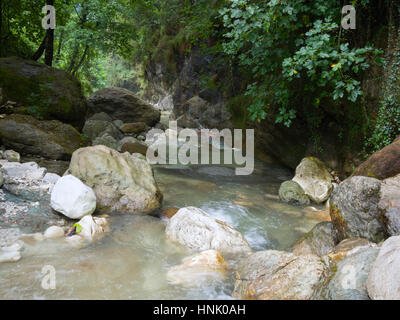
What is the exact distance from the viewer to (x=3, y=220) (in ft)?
10.9

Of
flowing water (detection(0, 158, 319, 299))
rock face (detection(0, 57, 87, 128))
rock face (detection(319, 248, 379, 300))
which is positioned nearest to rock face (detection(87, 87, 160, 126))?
rock face (detection(0, 57, 87, 128))

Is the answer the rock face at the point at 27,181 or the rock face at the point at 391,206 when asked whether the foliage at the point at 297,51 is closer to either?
the rock face at the point at 391,206

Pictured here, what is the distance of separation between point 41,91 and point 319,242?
6.48m

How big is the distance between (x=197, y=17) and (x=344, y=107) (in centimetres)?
443

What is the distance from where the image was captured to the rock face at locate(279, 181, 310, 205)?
513cm

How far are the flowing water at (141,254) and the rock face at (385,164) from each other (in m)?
1.15

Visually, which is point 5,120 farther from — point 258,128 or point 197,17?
point 258,128

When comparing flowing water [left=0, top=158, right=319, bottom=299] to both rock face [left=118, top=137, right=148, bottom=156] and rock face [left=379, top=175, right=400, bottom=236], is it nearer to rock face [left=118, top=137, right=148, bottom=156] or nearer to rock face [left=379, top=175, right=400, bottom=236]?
rock face [left=379, top=175, right=400, bottom=236]

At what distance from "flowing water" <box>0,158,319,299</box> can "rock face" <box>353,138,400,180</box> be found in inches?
45.2

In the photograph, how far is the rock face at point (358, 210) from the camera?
9.89 ft

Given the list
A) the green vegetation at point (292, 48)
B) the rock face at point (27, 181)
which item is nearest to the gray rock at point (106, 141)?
the green vegetation at point (292, 48)

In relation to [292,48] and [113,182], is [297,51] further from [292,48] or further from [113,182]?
[113,182]

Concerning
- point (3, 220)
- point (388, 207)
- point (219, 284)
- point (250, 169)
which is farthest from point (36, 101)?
point (388, 207)

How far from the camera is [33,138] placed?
545 centimetres
